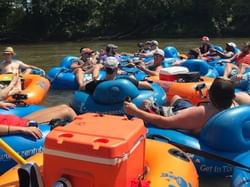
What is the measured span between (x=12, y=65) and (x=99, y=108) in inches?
108

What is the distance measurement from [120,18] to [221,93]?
94.3ft

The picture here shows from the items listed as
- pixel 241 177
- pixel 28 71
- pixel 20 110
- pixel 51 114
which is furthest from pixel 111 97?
pixel 28 71

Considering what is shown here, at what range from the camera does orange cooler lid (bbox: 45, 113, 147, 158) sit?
2.37m

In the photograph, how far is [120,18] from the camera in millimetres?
32125

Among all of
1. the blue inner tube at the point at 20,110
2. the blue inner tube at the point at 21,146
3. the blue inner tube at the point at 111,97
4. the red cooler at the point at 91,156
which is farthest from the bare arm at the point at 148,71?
the red cooler at the point at 91,156

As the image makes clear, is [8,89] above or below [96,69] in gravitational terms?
above

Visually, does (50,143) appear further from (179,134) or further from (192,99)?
(192,99)

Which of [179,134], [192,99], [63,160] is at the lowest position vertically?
[192,99]

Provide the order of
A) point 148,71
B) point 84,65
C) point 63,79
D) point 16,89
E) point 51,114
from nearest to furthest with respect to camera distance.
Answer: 1. point 51,114
2. point 16,89
3. point 148,71
4. point 84,65
5. point 63,79

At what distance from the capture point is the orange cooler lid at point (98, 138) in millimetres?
2371

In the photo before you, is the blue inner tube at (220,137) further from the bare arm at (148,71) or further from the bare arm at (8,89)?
the bare arm at (148,71)

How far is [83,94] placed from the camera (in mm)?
6219

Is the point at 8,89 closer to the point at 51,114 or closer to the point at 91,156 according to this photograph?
the point at 51,114

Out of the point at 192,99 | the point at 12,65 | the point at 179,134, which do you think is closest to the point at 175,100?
the point at 179,134
